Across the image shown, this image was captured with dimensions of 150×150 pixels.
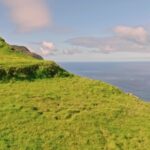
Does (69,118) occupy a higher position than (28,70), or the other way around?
(28,70)

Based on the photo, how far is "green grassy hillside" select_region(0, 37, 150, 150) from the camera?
18625 mm

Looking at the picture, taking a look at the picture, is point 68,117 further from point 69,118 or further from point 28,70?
point 28,70

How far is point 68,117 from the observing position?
21328 mm

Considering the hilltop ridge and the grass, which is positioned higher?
the hilltop ridge

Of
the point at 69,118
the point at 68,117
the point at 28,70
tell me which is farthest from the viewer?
the point at 28,70

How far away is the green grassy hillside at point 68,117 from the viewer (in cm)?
1862

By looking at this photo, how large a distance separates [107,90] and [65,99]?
4.46 metres

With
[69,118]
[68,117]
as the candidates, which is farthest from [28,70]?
[69,118]

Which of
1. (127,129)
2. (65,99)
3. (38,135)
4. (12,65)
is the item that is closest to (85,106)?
(65,99)

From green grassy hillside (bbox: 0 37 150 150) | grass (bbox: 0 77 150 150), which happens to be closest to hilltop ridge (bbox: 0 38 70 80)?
green grassy hillside (bbox: 0 37 150 150)

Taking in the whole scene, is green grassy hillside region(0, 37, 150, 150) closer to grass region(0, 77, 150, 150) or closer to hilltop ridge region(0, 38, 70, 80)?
grass region(0, 77, 150, 150)

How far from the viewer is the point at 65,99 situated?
2425 cm

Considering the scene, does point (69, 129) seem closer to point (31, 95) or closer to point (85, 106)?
point (85, 106)

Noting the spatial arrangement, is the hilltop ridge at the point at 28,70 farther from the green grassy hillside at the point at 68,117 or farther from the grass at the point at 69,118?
the grass at the point at 69,118
